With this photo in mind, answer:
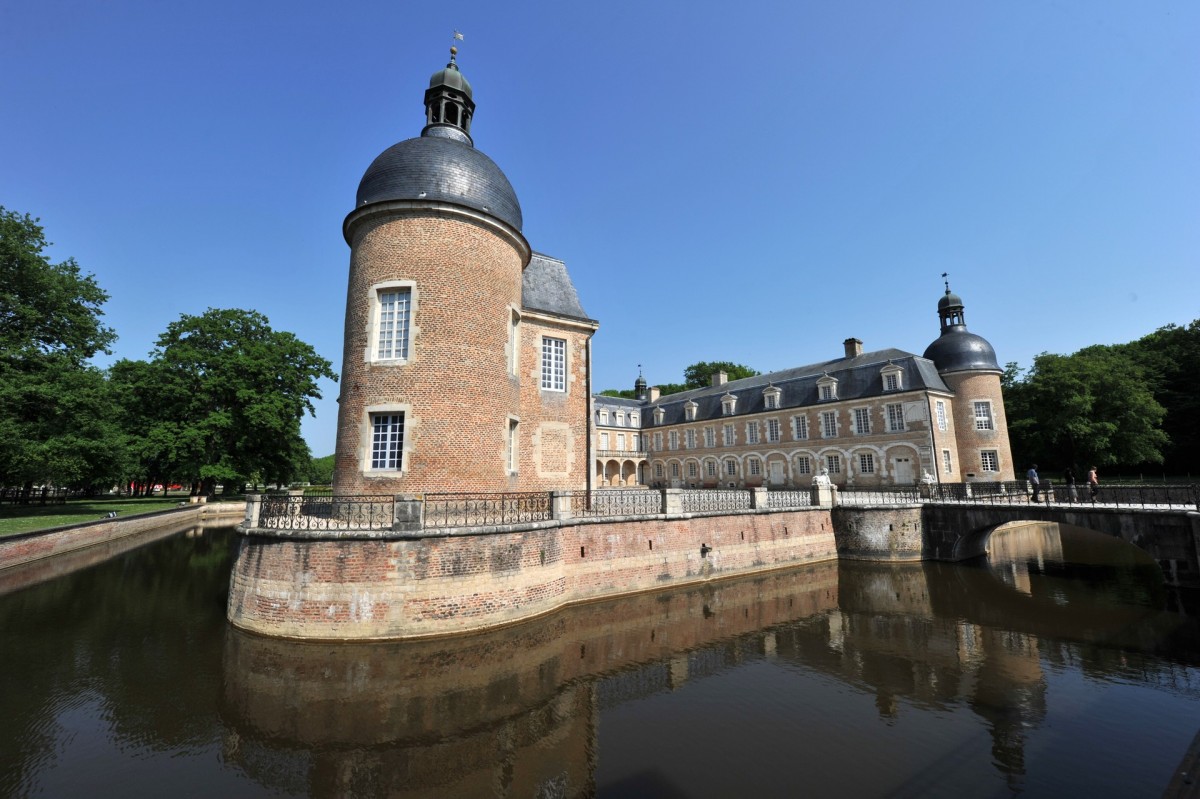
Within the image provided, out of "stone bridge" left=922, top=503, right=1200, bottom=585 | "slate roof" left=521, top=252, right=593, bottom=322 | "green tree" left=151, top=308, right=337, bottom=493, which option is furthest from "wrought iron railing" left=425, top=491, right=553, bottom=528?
"green tree" left=151, top=308, right=337, bottom=493

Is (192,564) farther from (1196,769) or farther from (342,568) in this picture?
(1196,769)

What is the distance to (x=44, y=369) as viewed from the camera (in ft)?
66.9

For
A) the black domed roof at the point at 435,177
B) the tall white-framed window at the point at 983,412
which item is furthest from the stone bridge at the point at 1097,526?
the black domed roof at the point at 435,177

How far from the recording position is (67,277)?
2252cm

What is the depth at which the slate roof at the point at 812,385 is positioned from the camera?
1161 inches

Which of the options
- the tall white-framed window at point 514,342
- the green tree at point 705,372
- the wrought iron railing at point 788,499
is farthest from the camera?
the green tree at point 705,372

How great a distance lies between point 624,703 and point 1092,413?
4303 centimetres

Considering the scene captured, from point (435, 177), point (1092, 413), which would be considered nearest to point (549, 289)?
point (435, 177)

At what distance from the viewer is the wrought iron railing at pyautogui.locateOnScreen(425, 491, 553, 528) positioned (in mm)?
11336

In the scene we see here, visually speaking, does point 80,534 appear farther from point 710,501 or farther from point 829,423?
point 829,423

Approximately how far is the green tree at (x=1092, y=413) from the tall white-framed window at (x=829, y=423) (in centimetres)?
1502

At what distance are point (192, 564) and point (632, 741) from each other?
18908 millimetres

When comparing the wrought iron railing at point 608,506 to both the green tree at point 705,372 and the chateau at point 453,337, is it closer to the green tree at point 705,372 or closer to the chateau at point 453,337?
the chateau at point 453,337

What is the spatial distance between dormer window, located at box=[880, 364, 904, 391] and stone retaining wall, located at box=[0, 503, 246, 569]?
33.1 m
